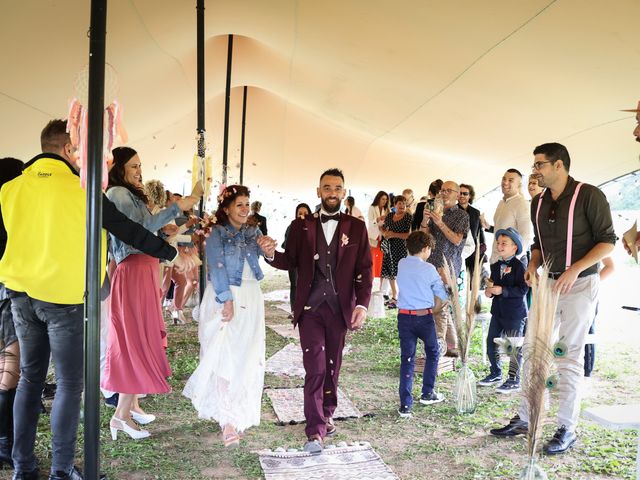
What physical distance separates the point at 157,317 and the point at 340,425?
139 cm

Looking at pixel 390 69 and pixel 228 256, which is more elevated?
pixel 390 69

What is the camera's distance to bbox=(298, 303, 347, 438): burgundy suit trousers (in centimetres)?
361

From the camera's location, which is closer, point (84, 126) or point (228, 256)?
point (84, 126)

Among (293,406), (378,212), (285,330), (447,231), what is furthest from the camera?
(378,212)

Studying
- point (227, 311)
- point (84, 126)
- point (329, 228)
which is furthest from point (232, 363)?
point (84, 126)

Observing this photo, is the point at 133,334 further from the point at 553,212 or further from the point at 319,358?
the point at 553,212

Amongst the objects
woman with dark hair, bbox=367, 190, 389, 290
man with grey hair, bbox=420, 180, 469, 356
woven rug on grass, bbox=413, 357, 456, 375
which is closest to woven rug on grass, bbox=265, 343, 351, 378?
woven rug on grass, bbox=413, 357, 456, 375

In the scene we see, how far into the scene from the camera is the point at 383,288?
10.2 m

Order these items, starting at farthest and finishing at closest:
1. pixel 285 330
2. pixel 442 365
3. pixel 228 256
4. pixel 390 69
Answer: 1. pixel 285 330
2. pixel 390 69
3. pixel 442 365
4. pixel 228 256

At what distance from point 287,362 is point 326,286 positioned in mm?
2336

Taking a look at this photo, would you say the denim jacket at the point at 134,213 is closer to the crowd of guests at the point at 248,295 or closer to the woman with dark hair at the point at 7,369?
the crowd of guests at the point at 248,295

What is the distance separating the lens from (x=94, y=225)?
248 cm

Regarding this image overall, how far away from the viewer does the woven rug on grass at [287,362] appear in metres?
5.45

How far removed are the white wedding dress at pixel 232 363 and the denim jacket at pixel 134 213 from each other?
0.56 meters
